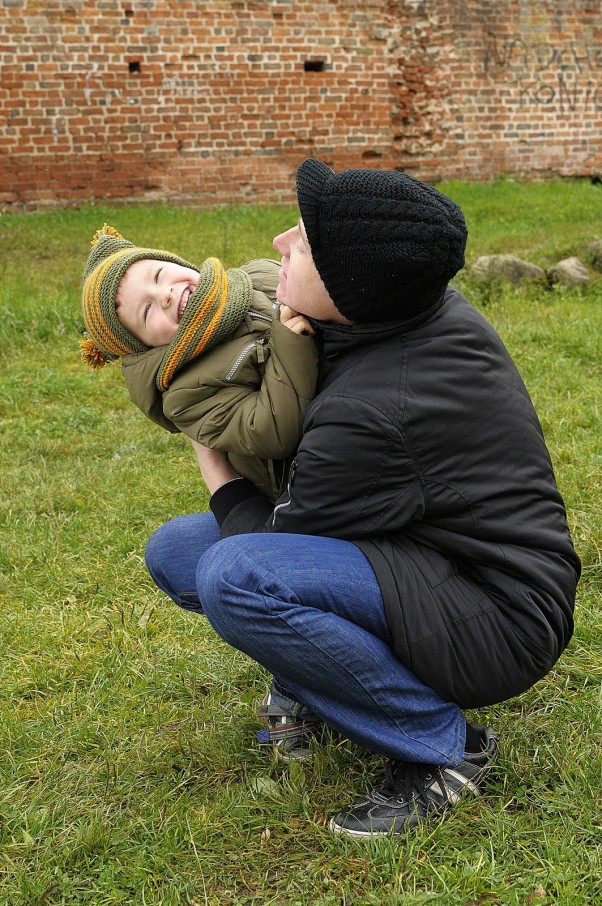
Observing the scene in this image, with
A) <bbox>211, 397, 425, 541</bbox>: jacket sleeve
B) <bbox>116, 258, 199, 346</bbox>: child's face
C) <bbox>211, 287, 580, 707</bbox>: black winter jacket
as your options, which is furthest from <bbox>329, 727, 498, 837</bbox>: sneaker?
<bbox>116, 258, 199, 346</bbox>: child's face

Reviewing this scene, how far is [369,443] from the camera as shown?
5.99ft

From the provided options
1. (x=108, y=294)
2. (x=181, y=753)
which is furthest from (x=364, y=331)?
(x=181, y=753)

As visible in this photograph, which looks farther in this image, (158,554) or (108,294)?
(158,554)

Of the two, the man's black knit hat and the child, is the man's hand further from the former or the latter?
the man's black knit hat

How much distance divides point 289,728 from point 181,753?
30cm

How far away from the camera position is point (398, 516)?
1.87m

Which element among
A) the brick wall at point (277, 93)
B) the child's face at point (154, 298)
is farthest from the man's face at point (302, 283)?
the brick wall at point (277, 93)

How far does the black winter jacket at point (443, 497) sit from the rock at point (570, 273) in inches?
214

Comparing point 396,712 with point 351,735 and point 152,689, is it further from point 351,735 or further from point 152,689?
point 152,689

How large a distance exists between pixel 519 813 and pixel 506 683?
334 mm

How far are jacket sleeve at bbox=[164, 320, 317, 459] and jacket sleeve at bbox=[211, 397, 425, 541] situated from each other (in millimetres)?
104

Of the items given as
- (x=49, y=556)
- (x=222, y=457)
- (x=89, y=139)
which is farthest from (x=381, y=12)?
(x=222, y=457)

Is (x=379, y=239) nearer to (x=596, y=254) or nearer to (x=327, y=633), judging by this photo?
(x=327, y=633)

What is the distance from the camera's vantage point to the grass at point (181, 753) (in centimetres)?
195
